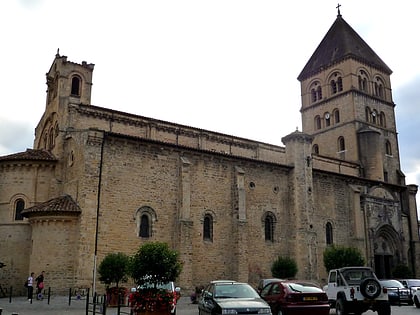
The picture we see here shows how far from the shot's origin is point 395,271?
36156 mm

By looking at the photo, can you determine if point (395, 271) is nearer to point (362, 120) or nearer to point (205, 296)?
point (362, 120)

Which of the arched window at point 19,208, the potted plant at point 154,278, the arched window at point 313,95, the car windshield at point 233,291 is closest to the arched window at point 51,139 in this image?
the arched window at point 19,208

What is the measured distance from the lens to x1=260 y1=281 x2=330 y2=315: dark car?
13742mm

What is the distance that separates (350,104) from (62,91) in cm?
2994

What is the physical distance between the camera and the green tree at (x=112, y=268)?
22.2 m

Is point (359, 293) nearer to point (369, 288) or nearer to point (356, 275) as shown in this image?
point (369, 288)


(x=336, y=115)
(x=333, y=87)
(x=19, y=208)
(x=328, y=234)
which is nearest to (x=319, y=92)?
(x=333, y=87)

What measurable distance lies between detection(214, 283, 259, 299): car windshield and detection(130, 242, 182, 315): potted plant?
137cm

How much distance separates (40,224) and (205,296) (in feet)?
47.1

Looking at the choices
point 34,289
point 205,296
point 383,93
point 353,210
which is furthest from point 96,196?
point 383,93

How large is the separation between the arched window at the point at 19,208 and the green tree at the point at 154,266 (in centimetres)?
1560

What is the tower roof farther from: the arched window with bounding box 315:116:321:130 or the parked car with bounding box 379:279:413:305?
the parked car with bounding box 379:279:413:305

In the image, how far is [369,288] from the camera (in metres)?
15.1

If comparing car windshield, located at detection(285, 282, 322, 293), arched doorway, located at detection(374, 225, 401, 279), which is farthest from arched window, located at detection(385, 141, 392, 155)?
car windshield, located at detection(285, 282, 322, 293)
